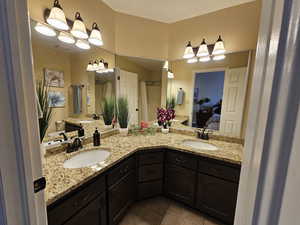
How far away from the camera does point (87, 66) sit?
169 centimetres

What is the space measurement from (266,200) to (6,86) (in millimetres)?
812

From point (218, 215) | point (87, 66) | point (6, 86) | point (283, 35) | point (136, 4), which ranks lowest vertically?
point (218, 215)

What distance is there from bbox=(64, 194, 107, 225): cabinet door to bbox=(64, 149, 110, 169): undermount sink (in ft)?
1.14

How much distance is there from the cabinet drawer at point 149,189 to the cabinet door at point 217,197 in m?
0.51

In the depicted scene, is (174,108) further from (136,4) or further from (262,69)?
(262,69)

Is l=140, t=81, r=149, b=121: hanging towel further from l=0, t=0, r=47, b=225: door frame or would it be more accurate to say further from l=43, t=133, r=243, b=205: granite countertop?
l=0, t=0, r=47, b=225: door frame

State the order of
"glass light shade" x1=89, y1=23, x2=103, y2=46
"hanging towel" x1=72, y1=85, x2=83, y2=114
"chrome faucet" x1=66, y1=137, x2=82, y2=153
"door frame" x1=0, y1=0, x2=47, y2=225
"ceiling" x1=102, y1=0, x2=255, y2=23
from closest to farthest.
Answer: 1. "door frame" x1=0, y1=0, x2=47, y2=225
2. "chrome faucet" x1=66, y1=137, x2=82, y2=153
3. "hanging towel" x1=72, y1=85, x2=83, y2=114
4. "glass light shade" x1=89, y1=23, x2=103, y2=46
5. "ceiling" x1=102, y1=0, x2=255, y2=23

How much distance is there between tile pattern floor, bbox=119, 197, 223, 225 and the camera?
1.56 metres

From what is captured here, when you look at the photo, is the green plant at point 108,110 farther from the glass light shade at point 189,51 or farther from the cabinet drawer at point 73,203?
the glass light shade at point 189,51

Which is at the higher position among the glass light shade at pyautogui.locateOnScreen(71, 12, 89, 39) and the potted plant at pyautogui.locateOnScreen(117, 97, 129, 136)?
the glass light shade at pyautogui.locateOnScreen(71, 12, 89, 39)

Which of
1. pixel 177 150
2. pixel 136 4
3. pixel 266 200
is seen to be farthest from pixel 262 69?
pixel 136 4

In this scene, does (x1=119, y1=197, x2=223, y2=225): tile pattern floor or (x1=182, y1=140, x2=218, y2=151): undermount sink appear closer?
(x1=119, y1=197, x2=223, y2=225): tile pattern floor

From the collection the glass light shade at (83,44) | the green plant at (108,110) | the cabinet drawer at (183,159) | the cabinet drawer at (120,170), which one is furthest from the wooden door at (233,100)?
the glass light shade at (83,44)

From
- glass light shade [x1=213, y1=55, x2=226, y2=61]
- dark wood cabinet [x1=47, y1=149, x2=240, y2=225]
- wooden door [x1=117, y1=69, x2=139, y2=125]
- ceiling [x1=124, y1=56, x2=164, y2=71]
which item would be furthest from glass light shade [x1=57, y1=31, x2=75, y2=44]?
glass light shade [x1=213, y1=55, x2=226, y2=61]
